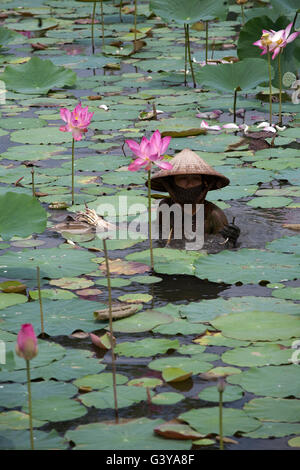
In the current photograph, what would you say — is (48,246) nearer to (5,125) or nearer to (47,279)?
(47,279)

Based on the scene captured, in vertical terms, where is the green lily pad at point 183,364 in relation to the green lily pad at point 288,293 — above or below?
below

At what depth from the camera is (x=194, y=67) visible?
761 cm

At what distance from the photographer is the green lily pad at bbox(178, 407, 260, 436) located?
8.02ft

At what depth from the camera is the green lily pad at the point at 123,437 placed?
2.35 m

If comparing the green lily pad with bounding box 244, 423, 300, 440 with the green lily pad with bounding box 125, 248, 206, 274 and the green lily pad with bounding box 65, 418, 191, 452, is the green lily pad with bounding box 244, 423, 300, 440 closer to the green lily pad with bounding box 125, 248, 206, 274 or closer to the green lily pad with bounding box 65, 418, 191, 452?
the green lily pad with bounding box 65, 418, 191, 452

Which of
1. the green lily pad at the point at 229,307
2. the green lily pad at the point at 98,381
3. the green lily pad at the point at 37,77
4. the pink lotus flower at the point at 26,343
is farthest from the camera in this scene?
the green lily pad at the point at 37,77

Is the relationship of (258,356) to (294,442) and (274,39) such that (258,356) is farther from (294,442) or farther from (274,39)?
(274,39)

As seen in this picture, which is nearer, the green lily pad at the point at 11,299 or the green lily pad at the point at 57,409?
the green lily pad at the point at 57,409

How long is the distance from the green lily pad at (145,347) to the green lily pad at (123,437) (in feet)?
1.54

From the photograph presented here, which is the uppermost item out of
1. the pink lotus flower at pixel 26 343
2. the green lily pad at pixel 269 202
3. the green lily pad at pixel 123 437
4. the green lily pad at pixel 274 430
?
the pink lotus flower at pixel 26 343

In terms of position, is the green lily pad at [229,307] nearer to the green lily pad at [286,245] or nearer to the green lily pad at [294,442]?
the green lily pad at [286,245]

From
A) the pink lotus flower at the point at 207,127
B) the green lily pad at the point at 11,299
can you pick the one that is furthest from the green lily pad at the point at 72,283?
the pink lotus flower at the point at 207,127

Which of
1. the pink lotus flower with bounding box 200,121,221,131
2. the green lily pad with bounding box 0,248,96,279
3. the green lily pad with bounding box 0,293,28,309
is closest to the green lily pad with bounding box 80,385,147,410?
the green lily pad with bounding box 0,293,28,309
